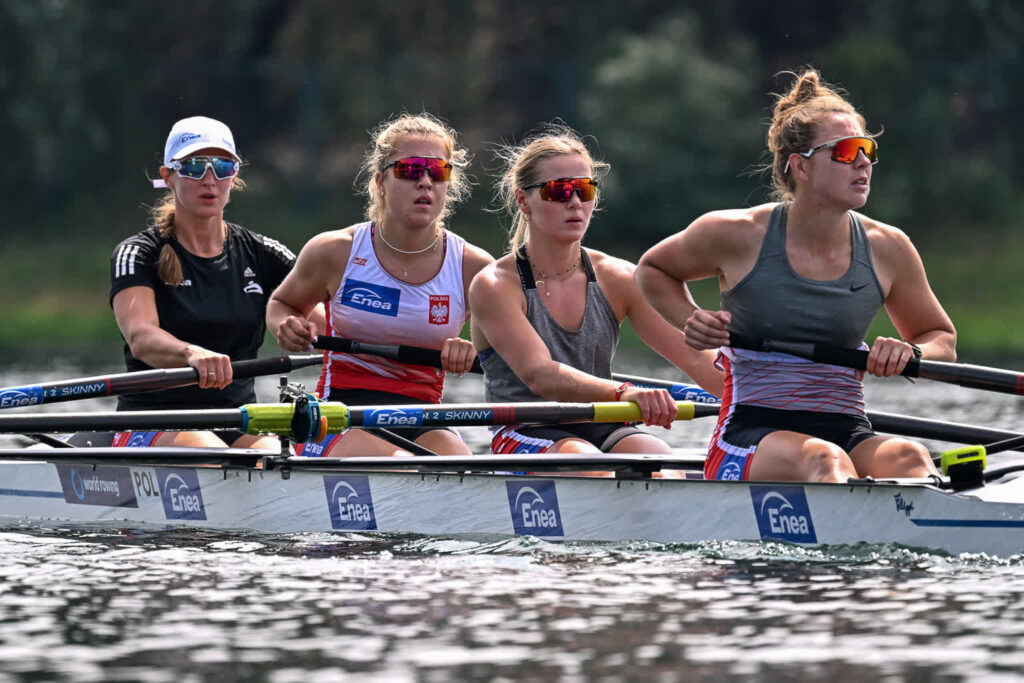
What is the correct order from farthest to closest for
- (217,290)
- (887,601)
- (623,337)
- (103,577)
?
1. (623,337)
2. (217,290)
3. (103,577)
4. (887,601)

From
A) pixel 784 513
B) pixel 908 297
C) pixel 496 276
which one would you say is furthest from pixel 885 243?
pixel 496 276

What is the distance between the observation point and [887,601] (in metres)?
6.61

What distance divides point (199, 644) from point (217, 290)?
3318 mm

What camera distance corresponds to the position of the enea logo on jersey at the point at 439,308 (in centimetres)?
877

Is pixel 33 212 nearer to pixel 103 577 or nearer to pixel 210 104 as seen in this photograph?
pixel 210 104

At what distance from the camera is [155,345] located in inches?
348

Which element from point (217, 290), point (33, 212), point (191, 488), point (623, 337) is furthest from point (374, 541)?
point (33, 212)

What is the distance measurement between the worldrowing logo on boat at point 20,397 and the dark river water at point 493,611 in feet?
3.35

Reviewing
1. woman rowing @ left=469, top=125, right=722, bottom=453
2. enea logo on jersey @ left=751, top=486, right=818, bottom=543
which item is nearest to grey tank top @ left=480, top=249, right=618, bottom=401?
woman rowing @ left=469, top=125, right=722, bottom=453

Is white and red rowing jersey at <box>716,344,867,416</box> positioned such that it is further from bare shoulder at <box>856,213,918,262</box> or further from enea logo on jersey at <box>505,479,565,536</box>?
enea logo on jersey at <box>505,479,565,536</box>

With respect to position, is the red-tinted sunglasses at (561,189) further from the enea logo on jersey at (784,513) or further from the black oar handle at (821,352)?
the enea logo on jersey at (784,513)

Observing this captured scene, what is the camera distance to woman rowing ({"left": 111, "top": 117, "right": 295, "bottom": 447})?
9031mm

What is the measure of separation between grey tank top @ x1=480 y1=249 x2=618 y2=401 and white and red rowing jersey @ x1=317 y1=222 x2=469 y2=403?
457 mm

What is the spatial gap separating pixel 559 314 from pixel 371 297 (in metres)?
1.07
